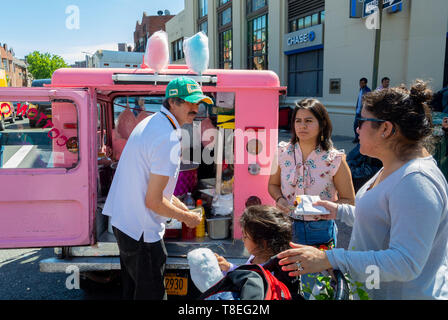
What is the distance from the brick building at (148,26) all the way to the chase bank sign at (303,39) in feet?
108

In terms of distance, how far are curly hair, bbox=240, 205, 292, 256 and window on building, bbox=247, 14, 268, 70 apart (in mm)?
16717

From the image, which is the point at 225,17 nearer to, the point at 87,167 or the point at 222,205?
the point at 222,205

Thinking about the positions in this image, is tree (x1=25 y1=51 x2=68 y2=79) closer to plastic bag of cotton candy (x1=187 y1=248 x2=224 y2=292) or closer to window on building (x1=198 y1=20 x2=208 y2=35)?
window on building (x1=198 y1=20 x2=208 y2=35)

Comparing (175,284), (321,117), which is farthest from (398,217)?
(175,284)

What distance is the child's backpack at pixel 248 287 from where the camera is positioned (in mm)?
1196

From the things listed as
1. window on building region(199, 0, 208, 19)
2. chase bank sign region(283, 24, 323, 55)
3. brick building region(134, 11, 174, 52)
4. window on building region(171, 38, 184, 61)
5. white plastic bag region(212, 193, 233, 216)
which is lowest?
white plastic bag region(212, 193, 233, 216)

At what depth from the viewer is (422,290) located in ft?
4.56

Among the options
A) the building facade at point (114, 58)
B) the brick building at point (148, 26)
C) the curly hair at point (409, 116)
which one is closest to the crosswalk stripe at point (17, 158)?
the curly hair at point (409, 116)

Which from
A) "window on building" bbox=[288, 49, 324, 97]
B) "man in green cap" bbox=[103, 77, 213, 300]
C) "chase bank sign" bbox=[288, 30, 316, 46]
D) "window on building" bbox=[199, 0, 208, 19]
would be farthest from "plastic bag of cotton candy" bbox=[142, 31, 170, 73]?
"window on building" bbox=[199, 0, 208, 19]

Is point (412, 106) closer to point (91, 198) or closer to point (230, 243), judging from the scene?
point (230, 243)

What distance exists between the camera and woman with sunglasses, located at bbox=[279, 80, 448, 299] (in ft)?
4.07

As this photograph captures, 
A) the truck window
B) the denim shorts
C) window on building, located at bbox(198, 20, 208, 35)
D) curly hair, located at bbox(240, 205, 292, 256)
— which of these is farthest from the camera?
window on building, located at bbox(198, 20, 208, 35)

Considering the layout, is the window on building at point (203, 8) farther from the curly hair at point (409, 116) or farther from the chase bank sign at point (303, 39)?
the curly hair at point (409, 116)

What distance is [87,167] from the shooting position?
9.45 ft
